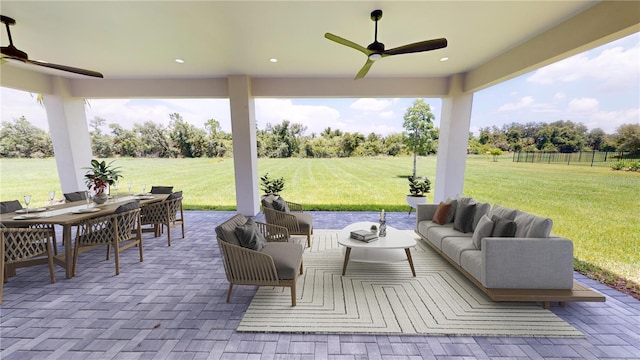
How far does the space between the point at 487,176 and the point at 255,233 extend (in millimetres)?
7073

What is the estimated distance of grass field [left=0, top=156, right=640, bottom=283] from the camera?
326 centimetres

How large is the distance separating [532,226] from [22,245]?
556 cm

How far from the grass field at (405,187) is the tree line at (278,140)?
33 centimetres

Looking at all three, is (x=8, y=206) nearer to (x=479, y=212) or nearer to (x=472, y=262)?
(x=472, y=262)

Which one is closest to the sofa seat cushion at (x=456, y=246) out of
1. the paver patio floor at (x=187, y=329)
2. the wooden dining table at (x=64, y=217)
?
the paver patio floor at (x=187, y=329)

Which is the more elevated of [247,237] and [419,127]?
[419,127]

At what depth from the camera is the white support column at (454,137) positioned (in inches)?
196

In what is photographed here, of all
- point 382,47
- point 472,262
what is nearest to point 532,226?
point 472,262

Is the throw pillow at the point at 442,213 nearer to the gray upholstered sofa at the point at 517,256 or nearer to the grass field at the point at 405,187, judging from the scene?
the gray upholstered sofa at the point at 517,256

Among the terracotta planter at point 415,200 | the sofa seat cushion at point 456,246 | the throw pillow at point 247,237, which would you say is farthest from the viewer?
the terracotta planter at point 415,200

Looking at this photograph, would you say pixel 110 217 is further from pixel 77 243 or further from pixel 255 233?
pixel 255 233

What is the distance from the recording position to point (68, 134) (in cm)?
521

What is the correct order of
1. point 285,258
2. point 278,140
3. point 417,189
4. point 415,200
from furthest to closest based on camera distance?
point 278,140
point 417,189
point 415,200
point 285,258

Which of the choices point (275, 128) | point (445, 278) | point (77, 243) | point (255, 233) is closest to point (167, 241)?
point (77, 243)
